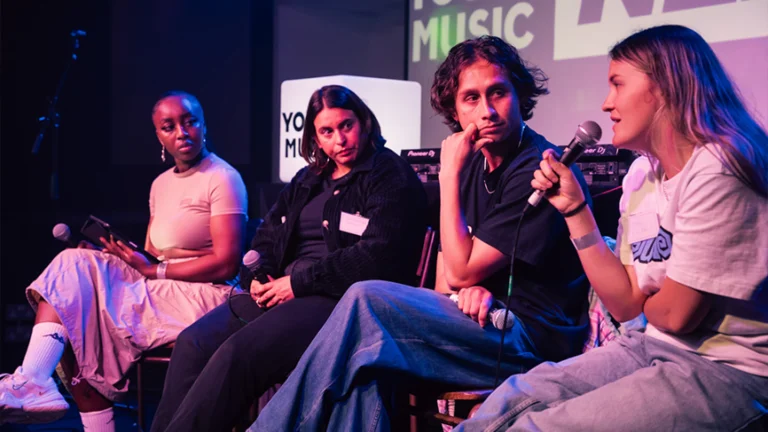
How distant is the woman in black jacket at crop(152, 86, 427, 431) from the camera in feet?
6.56

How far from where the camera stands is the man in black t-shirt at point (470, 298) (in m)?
1.66

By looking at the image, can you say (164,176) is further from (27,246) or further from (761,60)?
(761,60)

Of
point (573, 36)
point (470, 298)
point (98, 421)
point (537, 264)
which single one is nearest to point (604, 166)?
point (537, 264)

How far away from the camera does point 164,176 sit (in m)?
3.16

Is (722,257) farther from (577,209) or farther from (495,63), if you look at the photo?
→ (495,63)

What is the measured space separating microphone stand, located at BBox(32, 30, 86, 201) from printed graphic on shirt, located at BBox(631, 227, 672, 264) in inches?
132

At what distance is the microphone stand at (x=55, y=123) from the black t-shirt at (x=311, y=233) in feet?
6.99

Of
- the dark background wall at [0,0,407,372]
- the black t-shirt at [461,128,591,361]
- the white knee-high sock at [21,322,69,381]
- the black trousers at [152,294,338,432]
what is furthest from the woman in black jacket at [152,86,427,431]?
the dark background wall at [0,0,407,372]

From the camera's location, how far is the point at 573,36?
3.58 m

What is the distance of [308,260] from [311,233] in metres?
0.10

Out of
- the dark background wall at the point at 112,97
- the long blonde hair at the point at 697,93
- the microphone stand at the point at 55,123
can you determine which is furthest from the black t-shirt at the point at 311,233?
the microphone stand at the point at 55,123

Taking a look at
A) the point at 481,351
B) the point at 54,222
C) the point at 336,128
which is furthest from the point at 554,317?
the point at 54,222

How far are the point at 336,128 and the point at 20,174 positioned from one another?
8.56ft

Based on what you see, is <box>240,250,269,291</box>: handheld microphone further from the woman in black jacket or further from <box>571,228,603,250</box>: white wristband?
<box>571,228,603,250</box>: white wristband
